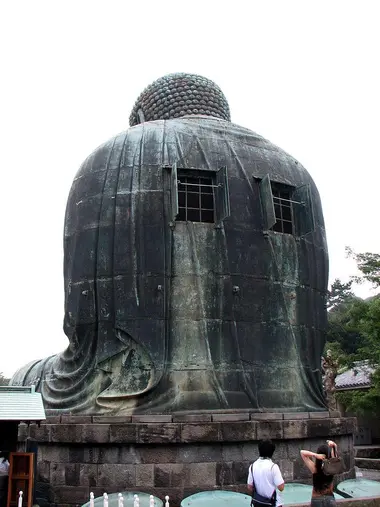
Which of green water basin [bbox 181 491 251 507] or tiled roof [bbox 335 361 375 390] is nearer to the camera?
green water basin [bbox 181 491 251 507]

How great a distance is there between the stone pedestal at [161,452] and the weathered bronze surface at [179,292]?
751mm

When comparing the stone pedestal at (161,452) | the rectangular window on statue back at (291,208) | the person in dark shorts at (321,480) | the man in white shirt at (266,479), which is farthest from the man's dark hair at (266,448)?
the rectangular window on statue back at (291,208)

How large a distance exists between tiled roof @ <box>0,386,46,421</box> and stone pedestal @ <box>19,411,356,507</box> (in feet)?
4.25

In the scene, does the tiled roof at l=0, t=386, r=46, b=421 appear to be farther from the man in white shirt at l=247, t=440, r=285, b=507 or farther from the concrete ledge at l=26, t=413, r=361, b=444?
the man in white shirt at l=247, t=440, r=285, b=507

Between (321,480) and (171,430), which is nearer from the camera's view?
(321,480)

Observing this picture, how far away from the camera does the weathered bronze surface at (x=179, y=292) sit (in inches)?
455

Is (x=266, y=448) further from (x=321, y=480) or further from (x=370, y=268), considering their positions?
(x=370, y=268)

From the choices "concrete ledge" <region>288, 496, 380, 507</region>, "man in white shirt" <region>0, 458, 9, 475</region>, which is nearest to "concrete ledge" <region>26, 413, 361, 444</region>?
"man in white shirt" <region>0, 458, 9, 475</region>

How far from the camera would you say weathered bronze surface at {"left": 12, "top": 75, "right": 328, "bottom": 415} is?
37.9 feet

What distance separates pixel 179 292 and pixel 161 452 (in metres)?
3.18

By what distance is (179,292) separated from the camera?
12.0 m

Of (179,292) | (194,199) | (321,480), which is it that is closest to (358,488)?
(179,292)

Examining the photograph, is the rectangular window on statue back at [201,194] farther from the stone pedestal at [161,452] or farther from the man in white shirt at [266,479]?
the man in white shirt at [266,479]

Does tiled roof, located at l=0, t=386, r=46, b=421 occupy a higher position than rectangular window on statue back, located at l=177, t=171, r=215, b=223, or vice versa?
rectangular window on statue back, located at l=177, t=171, r=215, b=223
